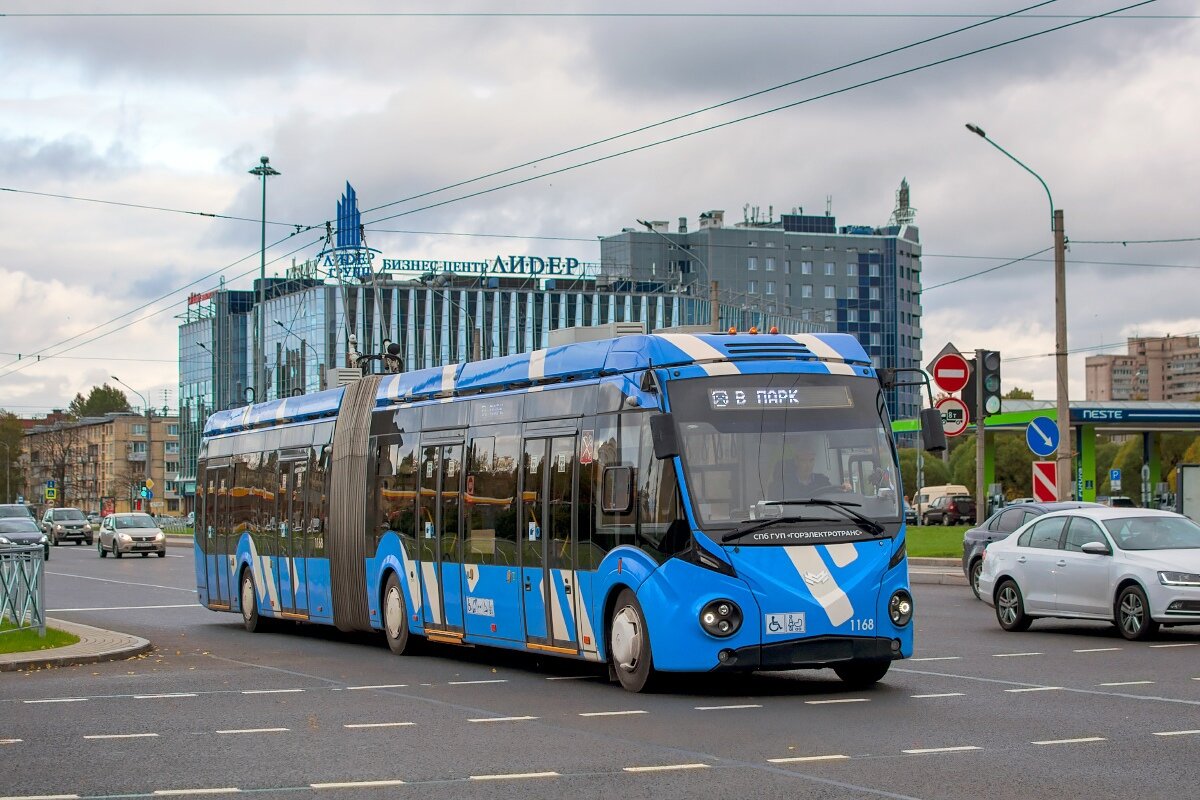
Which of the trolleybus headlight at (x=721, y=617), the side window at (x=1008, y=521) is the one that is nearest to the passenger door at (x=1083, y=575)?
the side window at (x=1008, y=521)

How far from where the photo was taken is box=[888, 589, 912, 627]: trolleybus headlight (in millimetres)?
13555

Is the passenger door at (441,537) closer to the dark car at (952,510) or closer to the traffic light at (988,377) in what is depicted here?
the traffic light at (988,377)

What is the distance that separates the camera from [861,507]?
1370 cm

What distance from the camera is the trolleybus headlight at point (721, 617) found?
13.1 m

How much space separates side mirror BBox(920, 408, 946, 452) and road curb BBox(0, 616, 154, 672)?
9.04 meters

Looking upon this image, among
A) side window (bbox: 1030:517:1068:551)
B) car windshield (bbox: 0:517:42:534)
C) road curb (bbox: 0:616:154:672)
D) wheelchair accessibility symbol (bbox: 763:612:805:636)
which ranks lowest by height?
road curb (bbox: 0:616:154:672)

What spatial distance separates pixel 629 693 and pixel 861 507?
7.99 feet

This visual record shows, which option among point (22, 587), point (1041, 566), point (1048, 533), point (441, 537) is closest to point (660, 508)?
point (441, 537)

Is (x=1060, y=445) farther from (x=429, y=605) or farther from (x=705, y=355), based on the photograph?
(x=705, y=355)

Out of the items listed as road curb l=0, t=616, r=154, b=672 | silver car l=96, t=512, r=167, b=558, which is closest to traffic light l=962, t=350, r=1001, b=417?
road curb l=0, t=616, r=154, b=672

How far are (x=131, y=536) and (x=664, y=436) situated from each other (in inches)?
1816

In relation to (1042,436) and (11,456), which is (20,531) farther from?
(11,456)

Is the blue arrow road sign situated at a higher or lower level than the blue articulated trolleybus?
higher

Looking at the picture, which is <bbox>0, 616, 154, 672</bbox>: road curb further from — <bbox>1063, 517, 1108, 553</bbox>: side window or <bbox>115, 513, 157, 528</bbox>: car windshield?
<bbox>115, 513, 157, 528</bbox>: car windshield
